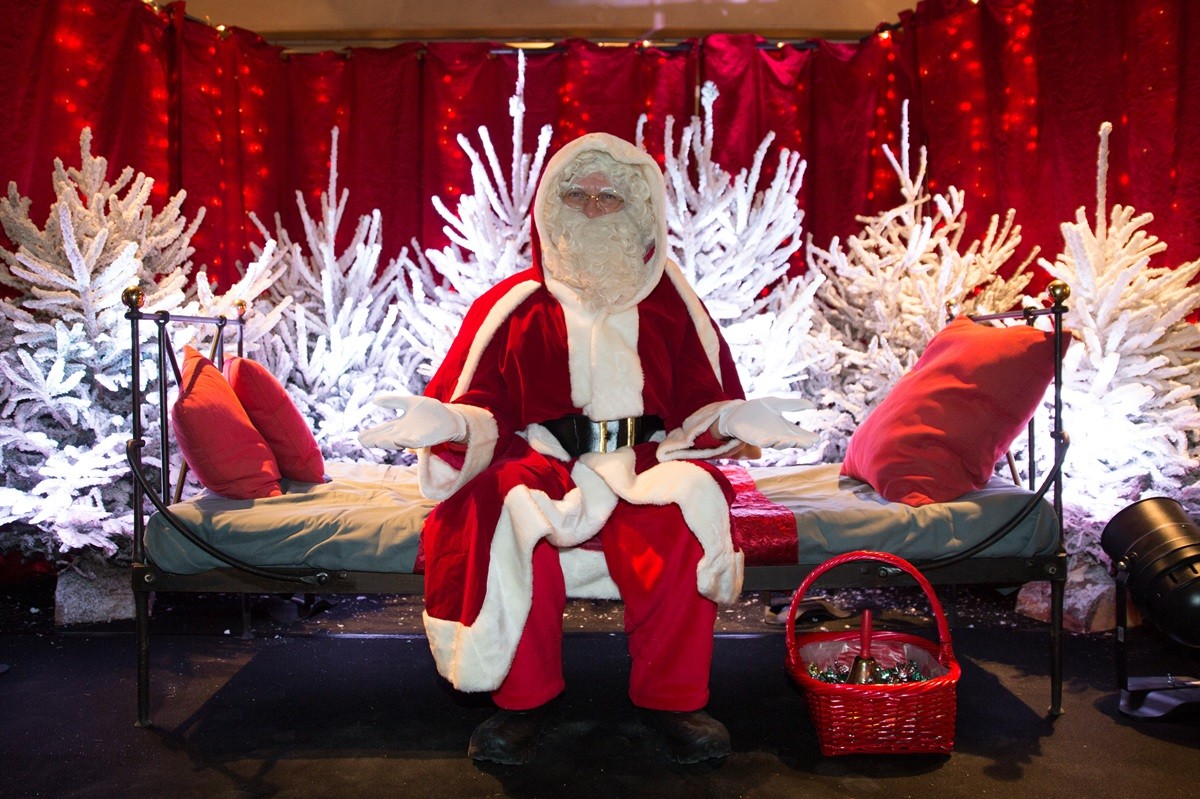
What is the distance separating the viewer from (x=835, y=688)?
210 cm

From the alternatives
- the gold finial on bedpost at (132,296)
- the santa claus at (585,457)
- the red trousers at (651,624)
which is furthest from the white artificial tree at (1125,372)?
the gold finial on bedpost at (132,296)

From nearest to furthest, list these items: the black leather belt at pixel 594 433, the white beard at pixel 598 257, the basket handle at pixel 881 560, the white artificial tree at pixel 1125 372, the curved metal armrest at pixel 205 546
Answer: the basket handle at pixel 881 560 < the curved metal armrest at pixel 205 546 < the black leather belt at pixel 594 433 < the white beard at pixel 598 257 < the white artificial tree at pixel 1125 372

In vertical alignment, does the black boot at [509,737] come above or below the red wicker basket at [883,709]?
below

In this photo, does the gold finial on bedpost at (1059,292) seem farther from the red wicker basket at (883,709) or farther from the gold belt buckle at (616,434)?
the gold belt buckle at (616,434)

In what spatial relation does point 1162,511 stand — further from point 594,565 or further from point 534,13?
point 534,13

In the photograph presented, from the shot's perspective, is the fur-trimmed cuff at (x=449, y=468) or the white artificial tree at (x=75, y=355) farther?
the white artificial tree at (x=75, y=355)

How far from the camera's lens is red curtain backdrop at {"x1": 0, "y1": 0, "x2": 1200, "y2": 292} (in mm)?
3557

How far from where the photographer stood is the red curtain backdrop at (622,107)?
356 centimetres

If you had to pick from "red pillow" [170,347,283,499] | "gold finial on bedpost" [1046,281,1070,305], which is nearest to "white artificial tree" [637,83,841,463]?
"gold finial on bedpost" [1046,281,1070,305]

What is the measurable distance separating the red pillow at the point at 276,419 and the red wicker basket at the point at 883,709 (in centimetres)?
158

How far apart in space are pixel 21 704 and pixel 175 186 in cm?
240

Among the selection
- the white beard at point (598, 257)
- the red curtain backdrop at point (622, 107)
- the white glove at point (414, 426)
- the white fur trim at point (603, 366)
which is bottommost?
the white glove at point (414, 426)

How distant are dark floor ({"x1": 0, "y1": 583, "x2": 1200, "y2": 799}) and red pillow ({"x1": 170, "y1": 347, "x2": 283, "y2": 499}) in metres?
0.61

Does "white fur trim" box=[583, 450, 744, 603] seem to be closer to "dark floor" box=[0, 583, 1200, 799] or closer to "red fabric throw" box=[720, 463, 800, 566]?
"red fabric throw" box=[720, 463, 800, 566]
